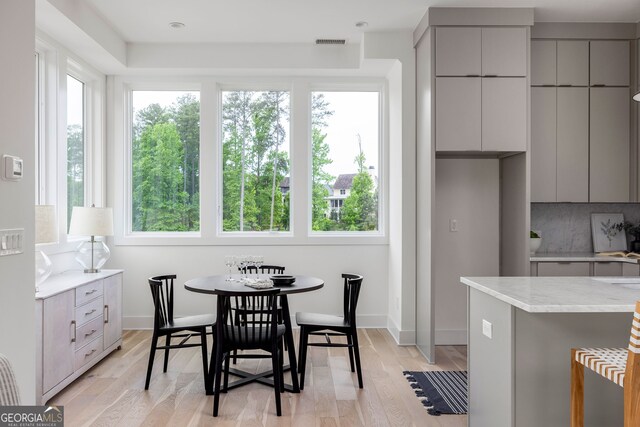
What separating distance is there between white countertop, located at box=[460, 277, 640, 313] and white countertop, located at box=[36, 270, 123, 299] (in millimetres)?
2666

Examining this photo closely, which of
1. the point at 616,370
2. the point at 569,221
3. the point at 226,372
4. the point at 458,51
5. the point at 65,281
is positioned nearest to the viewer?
the point at 616,370

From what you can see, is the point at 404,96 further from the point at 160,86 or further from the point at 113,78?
the point at 113,78

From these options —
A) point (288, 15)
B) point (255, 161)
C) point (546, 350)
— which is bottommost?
point (546, 350)

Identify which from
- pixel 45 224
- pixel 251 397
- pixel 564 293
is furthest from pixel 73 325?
pixel 564 293

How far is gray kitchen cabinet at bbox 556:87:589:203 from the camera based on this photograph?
423cm

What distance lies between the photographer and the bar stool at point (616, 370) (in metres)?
1.73

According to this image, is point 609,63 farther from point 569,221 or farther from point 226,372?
point 226,372

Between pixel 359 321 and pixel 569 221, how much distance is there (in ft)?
7.65

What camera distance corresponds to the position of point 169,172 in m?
5.19

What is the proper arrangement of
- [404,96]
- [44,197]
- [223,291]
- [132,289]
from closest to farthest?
[223,291] → [44,197] → [404,96] → [132,289]

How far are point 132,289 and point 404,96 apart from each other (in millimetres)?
3426

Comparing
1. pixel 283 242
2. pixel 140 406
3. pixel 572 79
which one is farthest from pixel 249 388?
pixel 572 79

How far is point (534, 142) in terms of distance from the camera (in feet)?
13.8

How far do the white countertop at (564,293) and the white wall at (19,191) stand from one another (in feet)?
7.61
